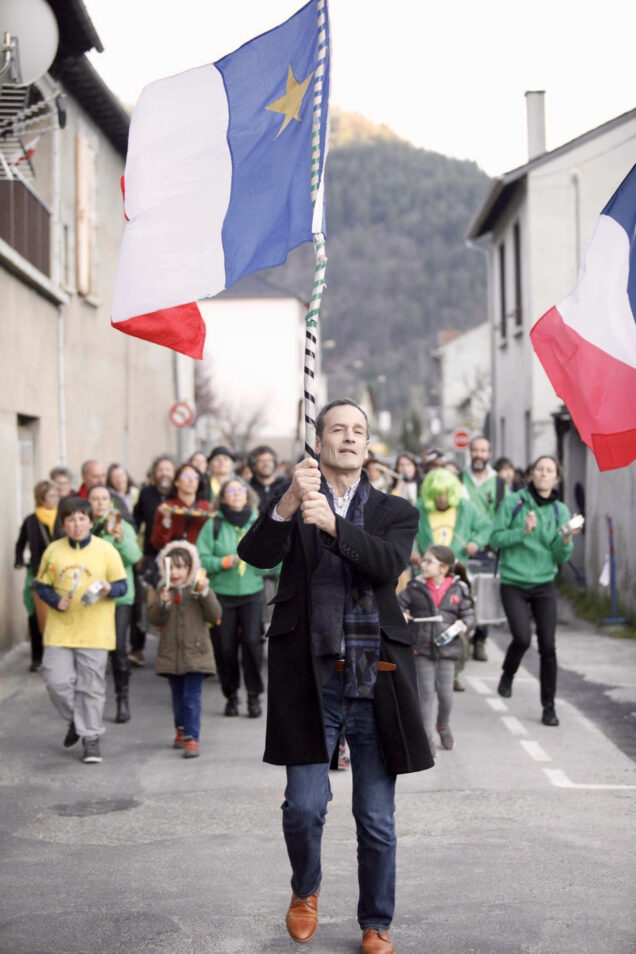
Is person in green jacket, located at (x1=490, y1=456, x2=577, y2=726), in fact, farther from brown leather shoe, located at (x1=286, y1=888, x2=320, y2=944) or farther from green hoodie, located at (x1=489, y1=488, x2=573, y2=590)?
brown leather shoe, located at (x1=286, y1=888, x2=320, y2=944)

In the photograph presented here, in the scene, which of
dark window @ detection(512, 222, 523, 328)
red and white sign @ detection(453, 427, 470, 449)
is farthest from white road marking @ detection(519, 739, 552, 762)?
red and white sign @ detection(453, 427, 470, 449)

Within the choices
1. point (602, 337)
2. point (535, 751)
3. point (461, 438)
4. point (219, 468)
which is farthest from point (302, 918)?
point (461, 438)

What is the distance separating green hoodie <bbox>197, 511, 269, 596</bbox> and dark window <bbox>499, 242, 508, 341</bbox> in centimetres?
2002

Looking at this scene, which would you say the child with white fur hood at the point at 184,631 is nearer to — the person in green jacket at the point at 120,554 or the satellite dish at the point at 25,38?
the person in green jacket at the point at 120,554

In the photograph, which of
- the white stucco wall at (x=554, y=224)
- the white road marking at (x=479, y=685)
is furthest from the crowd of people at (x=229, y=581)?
the white stucco wall at (x=554, y=224)

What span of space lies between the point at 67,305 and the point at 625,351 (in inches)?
548

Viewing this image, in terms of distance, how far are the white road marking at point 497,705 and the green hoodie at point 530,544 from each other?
106cm

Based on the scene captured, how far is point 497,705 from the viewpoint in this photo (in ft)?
35.1

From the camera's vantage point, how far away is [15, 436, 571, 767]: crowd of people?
8883 mm

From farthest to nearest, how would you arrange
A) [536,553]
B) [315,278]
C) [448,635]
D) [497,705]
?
1. [497,705]
2. [536,553]
3. [448,635]
4. [315,278]

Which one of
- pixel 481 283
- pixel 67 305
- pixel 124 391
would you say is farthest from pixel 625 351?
pixel 481 283

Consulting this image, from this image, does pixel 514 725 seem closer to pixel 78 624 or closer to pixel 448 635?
pixel 448 635

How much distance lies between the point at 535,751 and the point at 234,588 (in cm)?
261

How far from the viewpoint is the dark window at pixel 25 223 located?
48.8 ft
